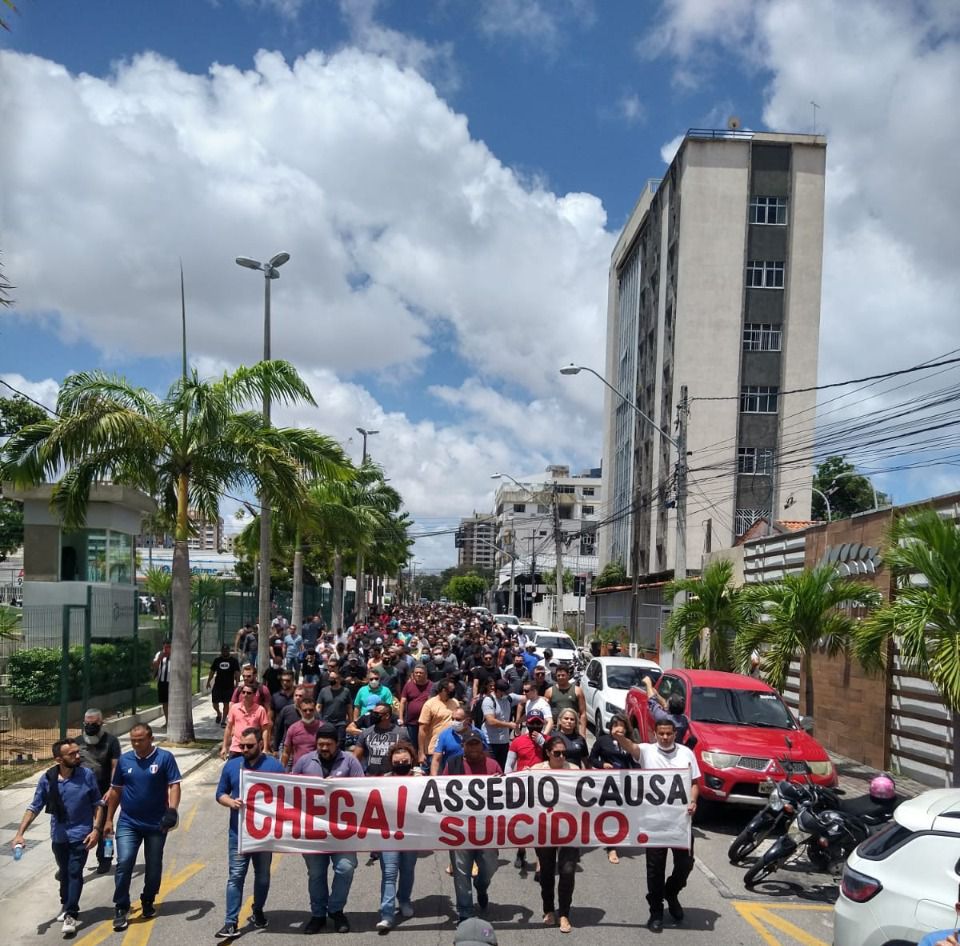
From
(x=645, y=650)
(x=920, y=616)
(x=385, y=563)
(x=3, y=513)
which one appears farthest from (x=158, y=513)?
(x=385, y=563)

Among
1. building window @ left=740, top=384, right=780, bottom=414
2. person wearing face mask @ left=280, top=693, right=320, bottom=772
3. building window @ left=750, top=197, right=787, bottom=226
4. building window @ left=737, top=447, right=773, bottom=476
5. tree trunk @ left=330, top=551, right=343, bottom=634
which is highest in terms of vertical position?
building window @ left=750, top=197, right=787, bottom=226

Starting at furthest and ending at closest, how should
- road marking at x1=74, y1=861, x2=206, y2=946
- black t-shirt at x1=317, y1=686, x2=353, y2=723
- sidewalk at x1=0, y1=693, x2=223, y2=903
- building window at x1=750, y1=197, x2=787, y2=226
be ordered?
building window at x1=750, y1=197, x2=787, y2=226 → black t-shirt at x1=317, y1=686, x2=353, y2=723 → sidewalk at x1=0, y1=693, x2=223, y2=903 → road marking at x1=74, y1=861, x2=206, y2=946

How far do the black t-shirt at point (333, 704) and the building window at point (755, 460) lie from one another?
4214 cm

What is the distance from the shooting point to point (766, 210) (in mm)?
54312

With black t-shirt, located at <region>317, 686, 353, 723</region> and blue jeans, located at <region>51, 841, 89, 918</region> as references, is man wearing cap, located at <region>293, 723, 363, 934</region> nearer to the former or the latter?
blue jeans, located at <region>51, 841, 89, 918</region>

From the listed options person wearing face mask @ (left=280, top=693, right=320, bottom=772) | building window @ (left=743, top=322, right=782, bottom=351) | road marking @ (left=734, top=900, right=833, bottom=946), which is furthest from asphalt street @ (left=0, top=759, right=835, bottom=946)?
building window @ (left=743, top=322, right=782, bottom=351)

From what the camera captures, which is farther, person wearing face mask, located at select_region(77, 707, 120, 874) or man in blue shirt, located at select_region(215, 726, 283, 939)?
person wearing face mask, located at select_region(77, 707, 120, 874)

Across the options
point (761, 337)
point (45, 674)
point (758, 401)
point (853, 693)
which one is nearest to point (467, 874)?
point (45, 674)

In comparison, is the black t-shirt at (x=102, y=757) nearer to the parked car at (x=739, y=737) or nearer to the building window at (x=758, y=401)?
the parked car at (x=739, y=737)

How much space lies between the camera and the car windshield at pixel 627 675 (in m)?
18.4

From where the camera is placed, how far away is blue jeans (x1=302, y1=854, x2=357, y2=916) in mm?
7820

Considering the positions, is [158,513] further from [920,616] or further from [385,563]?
[385,563]

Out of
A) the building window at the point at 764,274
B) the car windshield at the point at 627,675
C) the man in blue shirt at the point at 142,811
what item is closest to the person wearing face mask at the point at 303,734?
the man in blue shirt at the point at 142,811

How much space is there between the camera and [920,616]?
37.9ft
